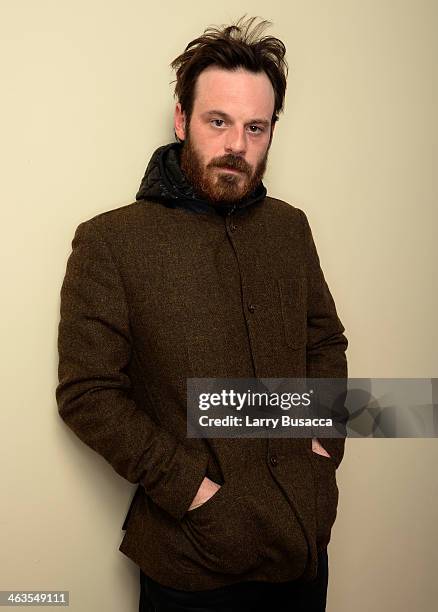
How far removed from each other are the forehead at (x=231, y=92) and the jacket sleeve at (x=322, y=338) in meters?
0.35

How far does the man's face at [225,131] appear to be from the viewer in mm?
1510

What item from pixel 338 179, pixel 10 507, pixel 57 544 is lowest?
pixel 57 544

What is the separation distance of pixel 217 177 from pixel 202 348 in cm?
40

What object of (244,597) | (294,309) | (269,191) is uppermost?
(269,191)

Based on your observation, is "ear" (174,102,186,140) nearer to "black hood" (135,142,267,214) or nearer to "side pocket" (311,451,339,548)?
"black hood" (135,142,267,214)

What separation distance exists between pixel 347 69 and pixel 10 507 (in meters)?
1.51

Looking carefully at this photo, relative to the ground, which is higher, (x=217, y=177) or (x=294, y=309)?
(x=217, y=177)

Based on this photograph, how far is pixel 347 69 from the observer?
1.95 metres

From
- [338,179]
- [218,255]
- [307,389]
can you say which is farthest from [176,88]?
[307,389]

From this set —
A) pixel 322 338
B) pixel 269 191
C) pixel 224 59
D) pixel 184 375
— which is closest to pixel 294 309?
pixel 322 338

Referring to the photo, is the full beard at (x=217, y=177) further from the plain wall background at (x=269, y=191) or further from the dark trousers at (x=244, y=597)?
the dark trousers at (x=244, y=597)

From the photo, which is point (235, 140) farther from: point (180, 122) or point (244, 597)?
point (244, 597)

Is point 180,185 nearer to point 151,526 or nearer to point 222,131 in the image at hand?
point 222,131

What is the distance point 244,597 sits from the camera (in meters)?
1.49
